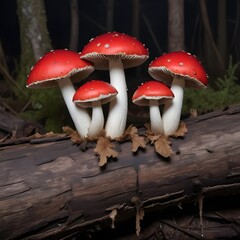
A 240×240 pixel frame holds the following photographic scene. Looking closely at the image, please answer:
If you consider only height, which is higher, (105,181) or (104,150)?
(104,150)

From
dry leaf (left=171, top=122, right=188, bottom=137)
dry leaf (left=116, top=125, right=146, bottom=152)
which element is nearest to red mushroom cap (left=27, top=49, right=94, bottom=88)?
dry leaf (left=116, top=125, right=146, bottom=152)

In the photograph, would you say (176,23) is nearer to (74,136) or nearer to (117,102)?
(117,102)

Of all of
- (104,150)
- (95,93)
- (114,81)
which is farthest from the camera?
(114,81)

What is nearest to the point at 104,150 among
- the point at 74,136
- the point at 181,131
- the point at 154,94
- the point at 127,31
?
the point at 74,136

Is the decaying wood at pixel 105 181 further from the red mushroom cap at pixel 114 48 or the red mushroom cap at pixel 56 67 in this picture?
the red mushroom cap at pixel 114 48

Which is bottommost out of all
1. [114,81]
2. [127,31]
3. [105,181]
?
[127,31]

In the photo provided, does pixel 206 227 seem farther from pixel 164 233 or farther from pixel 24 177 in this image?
pixel 24 177

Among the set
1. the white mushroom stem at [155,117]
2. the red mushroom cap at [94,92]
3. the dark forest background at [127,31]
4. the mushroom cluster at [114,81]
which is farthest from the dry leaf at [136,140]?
the dark forest background at [127,31]
